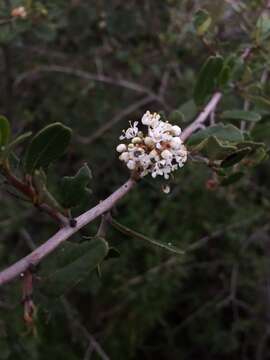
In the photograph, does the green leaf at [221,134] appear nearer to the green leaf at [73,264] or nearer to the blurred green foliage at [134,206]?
the green leaf at [73,264]

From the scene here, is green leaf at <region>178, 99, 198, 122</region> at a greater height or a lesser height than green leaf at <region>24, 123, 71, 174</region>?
lesser

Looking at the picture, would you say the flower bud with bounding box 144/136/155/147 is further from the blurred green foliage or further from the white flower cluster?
the blurred green foliage

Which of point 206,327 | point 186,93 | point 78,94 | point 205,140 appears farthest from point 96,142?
point 205,140

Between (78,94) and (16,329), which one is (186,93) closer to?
(78,94)

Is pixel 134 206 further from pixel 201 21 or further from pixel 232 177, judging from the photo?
pixel 232 177

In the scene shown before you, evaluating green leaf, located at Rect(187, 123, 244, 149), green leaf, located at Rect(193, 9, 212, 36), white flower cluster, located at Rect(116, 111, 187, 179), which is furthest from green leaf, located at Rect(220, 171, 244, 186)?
green leaf, located at Rect(193, 9, 212, 36)
